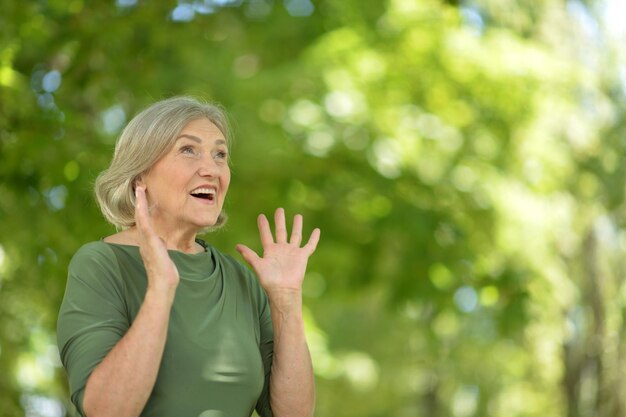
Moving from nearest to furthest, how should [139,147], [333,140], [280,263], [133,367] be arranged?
[133,367] < [139,147] < [280,263] < [333,140]

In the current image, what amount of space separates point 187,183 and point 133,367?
51cm

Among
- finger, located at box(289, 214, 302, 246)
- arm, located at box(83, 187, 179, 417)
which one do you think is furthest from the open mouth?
arm, located at box(83, 187, 179, 417)

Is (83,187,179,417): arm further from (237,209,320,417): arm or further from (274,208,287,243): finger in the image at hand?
(274,208,287,243): finger

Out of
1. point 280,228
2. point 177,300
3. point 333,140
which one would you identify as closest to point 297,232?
point 280,228

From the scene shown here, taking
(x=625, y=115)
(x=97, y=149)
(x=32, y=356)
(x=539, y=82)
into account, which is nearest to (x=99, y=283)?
(x=97, y=149)

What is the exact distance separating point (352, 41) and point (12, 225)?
2.92 m

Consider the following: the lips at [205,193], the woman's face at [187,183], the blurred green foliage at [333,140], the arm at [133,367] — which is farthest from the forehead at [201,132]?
the blurred green foliage at [333,140]

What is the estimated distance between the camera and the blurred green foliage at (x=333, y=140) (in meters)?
6.69

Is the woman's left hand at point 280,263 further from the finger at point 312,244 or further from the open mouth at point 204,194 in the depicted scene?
the open mouth at point 204,194

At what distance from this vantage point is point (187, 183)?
2.61m

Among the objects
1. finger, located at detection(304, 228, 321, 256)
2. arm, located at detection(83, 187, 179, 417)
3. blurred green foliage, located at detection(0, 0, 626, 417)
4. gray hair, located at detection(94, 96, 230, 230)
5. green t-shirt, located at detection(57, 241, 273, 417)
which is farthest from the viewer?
blurred green foliage, located at detection(0, 0, 626, 417)

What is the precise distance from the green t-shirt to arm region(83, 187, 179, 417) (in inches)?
2.2

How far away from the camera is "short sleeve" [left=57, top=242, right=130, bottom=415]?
2.36m

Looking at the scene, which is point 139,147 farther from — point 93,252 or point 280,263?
point 280,263
